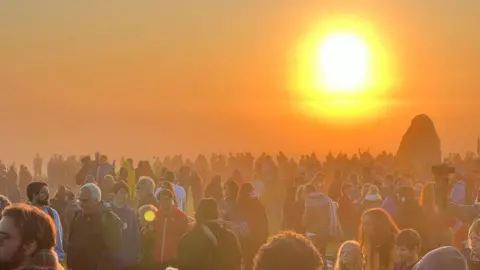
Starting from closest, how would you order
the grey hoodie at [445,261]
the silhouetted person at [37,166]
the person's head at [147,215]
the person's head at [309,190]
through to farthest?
the grey hoodie at [445,261] → the person's head at [147,215] → the person's head at [309,190] → the silhouetted person at [37,166]

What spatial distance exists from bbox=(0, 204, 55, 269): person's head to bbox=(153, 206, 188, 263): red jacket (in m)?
5.39

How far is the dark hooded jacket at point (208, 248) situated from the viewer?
27.1 feet

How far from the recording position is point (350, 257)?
6.79 meters

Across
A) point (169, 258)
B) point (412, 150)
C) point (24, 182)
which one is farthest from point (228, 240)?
point (412, 150)

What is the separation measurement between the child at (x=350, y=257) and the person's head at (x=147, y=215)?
3.61 metres

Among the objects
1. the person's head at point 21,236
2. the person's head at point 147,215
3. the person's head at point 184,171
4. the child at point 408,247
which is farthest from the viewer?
the person's head at point 184,171

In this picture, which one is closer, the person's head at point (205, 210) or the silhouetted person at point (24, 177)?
the person's head at point (205, 210)

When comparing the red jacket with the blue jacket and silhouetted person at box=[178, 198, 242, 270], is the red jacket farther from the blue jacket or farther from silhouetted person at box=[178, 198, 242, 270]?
the blue jacket

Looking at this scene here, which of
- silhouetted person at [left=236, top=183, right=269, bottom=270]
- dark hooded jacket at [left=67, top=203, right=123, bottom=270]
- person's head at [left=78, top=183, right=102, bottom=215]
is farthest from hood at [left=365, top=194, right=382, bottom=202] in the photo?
person's head at [left=78, top=183, right=102, bottom=215]

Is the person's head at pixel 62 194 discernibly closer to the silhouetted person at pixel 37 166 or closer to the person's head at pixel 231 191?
the person's head at pixel 231 191

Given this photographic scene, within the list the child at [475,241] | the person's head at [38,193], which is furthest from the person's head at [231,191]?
the child at [475,241]

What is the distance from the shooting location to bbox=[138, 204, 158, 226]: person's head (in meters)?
9.74

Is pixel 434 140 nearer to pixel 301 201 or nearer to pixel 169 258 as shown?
pixel 301 201

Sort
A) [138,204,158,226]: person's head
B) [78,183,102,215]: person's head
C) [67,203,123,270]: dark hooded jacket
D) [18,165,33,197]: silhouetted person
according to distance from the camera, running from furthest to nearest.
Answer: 1. [18,165,33,197]: silhouetted person
2. [138,204,158,226]: person's head
3. [67,203,123,270]: dark hooded jacket
4. [78,183,102,215]: person's head
